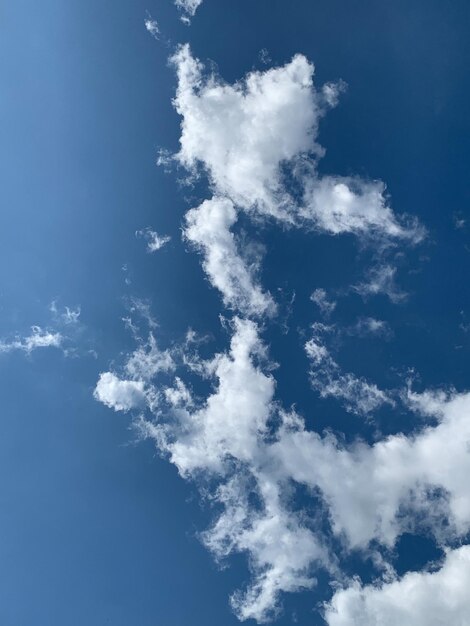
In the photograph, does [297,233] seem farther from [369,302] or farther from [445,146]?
[445,146]

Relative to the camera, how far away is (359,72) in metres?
194

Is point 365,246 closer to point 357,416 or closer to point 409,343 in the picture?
point 409,343

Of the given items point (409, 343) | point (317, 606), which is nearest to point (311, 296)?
point (409, 343)

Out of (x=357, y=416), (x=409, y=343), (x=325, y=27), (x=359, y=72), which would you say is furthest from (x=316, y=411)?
(x=325, y=27)

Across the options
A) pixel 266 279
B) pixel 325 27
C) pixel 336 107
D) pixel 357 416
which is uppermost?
pixel 325 27

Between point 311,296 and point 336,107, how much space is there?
193ft

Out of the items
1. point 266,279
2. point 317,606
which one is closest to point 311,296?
point 266,279

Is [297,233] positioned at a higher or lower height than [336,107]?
lower

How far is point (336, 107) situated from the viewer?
195 metres

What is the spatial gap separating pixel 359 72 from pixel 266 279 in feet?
228

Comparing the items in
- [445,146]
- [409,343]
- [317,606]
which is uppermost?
[445,146]

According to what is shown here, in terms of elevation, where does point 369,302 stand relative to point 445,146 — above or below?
below

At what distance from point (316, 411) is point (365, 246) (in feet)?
175

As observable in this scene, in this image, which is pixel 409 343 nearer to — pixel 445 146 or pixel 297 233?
pixel 297 233
